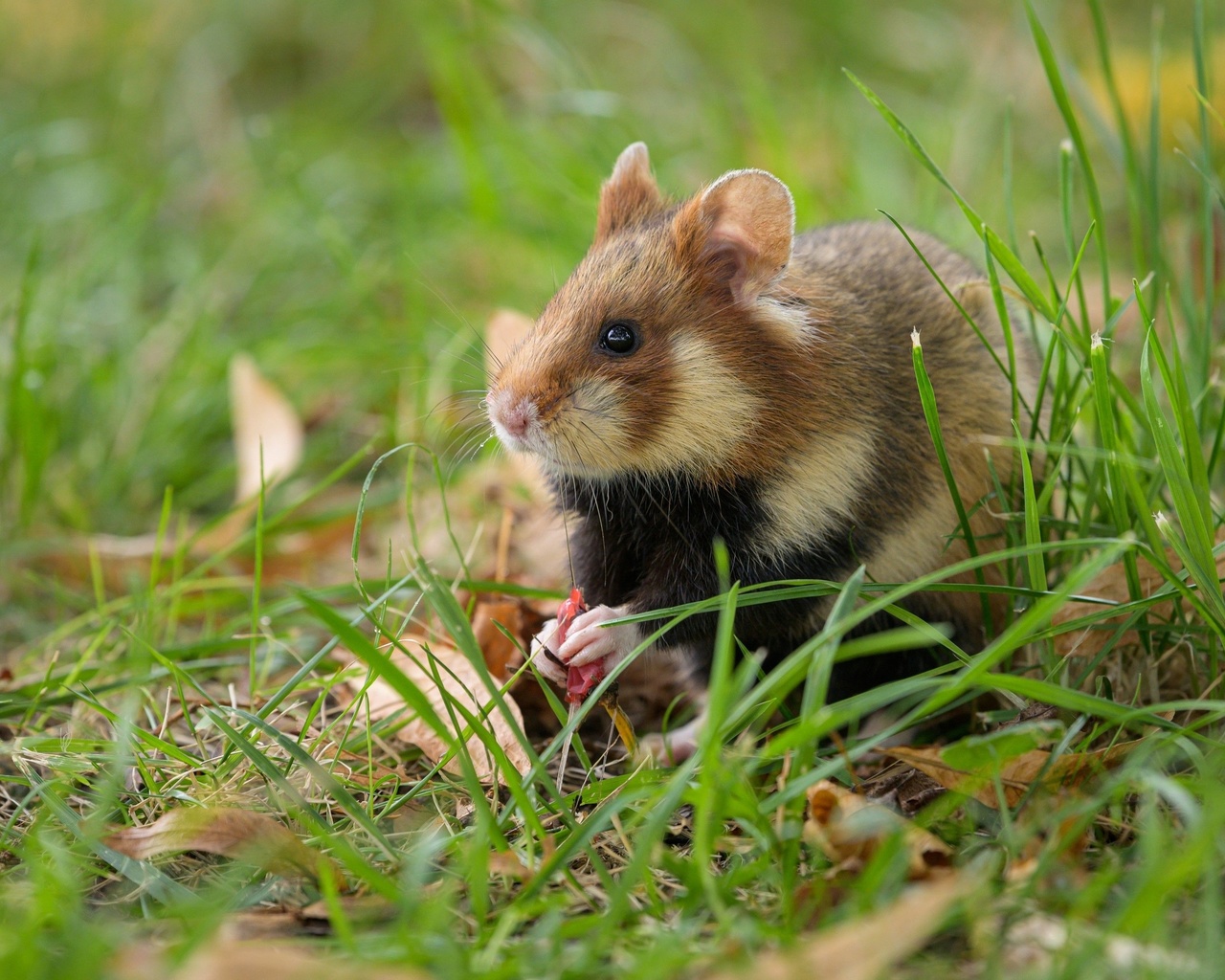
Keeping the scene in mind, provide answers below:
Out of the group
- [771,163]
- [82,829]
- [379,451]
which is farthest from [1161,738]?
[771,163]

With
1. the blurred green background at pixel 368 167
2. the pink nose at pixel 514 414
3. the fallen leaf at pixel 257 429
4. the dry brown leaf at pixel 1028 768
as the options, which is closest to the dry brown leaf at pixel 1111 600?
the dry brown leaf at pixel 1028 768

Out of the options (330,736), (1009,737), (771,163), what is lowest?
(330,736)

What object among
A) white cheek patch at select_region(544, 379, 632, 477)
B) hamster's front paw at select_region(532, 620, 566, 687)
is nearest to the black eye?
white cheek patch at select_region(544, 379, 632, 477)

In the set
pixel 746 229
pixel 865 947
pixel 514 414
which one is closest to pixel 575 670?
pixel 514 414

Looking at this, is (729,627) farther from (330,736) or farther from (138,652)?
(138,652)

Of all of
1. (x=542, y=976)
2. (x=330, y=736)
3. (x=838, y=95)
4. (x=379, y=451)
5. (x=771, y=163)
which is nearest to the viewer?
(x=542, y=976)

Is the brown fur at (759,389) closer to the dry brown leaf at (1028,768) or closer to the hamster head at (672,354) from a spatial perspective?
the hamster head at (672,354)

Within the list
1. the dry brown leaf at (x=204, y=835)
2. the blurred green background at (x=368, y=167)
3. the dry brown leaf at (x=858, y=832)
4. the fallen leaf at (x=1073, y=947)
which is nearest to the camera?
the fallen leaf at (x=1073, y=947)
